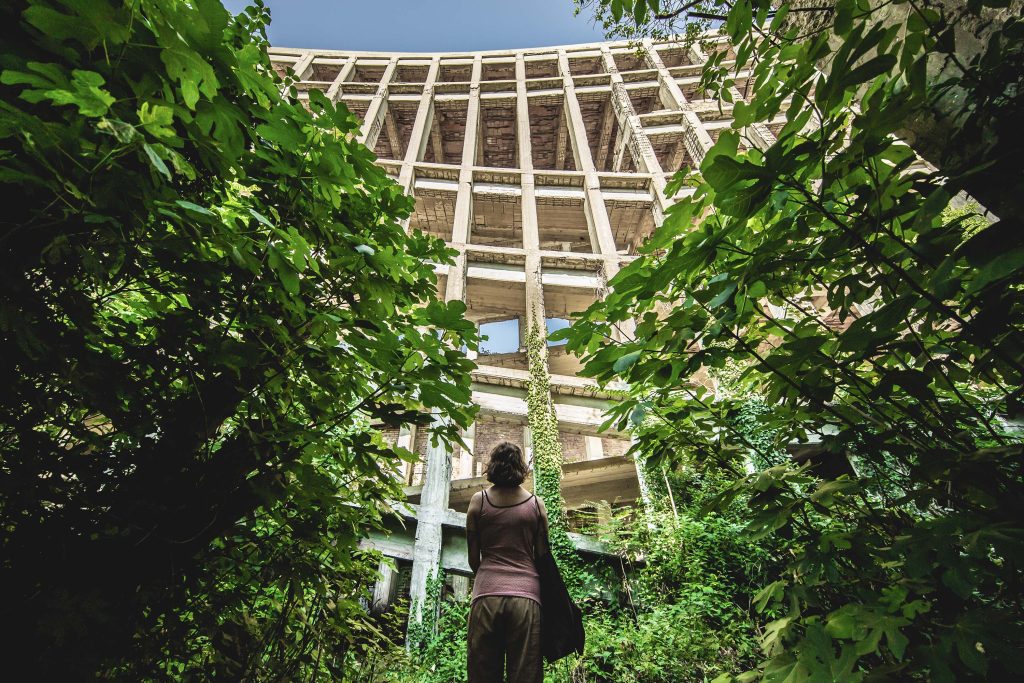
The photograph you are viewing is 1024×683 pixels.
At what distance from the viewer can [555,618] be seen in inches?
78.8

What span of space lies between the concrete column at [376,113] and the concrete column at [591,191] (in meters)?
6.63

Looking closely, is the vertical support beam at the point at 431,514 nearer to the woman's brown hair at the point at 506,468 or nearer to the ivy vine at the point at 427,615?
the ivy vine at the point at 427,615

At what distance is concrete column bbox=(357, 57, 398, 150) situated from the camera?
13711 millimetres

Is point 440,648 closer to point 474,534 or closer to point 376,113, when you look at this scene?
point 474,534

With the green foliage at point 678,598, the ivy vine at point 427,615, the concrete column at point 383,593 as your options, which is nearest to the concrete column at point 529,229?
the green foliage at point 678,598

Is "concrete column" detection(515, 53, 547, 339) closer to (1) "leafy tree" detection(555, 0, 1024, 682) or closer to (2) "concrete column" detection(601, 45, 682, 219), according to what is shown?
(2) "concrete column" detection(601, 45, 682, 219)

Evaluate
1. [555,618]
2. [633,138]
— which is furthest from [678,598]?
[633,138]

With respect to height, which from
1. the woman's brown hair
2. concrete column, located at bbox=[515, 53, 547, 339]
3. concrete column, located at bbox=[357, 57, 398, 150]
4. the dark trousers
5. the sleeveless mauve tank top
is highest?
concrete column, located at bbox=[357, 57, 398, 150]

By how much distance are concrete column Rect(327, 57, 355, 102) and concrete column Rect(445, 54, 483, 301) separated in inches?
186

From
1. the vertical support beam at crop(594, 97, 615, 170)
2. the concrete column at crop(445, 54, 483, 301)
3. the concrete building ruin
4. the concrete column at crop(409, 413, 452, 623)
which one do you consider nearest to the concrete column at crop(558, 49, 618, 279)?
the concrete building ruin

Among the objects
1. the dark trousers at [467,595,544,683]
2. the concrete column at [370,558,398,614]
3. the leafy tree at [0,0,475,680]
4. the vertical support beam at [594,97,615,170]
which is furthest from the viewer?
the vertical support beam at [594,97,615,170]

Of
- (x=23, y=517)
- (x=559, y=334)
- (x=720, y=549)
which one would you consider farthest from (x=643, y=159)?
(x=23, y=517)

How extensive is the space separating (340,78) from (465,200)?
8794mm

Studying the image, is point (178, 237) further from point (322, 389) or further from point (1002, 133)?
point (1002, 133)
